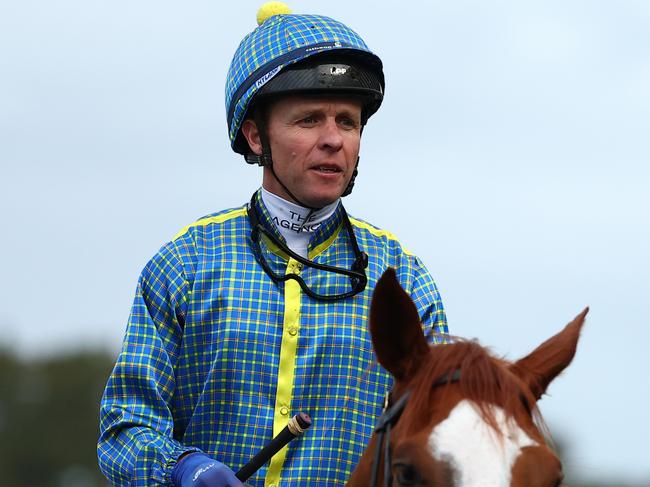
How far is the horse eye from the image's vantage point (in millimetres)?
4199

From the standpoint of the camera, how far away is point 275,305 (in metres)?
5.62

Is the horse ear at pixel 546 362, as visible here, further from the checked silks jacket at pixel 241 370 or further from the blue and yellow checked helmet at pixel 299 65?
the blue and yellow checked helmet at pixel 299 65

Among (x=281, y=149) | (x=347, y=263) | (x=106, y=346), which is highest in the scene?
(x=281, y=149)

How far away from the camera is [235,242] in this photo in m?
5.80

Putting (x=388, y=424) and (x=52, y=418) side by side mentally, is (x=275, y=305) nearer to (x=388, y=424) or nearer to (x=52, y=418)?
(x=388, y=424)

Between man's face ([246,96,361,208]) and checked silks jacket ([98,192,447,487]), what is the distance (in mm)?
341

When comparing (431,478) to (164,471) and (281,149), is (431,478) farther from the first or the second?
(281,149)

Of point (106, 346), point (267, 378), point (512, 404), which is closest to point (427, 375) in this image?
point (512, 404)

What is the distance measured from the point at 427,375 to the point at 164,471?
122 cm

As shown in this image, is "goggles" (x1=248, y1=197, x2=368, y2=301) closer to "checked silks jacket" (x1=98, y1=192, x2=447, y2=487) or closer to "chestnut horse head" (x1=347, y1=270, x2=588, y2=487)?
"checked silks jacket" (x1=98, y1=192, x2=447, y2=487)

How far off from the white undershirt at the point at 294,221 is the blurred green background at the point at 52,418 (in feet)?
161

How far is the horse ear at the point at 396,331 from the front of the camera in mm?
4547

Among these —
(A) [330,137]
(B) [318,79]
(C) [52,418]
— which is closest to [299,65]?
(B) [318,79]

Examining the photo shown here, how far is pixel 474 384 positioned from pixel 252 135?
201 centimetres
